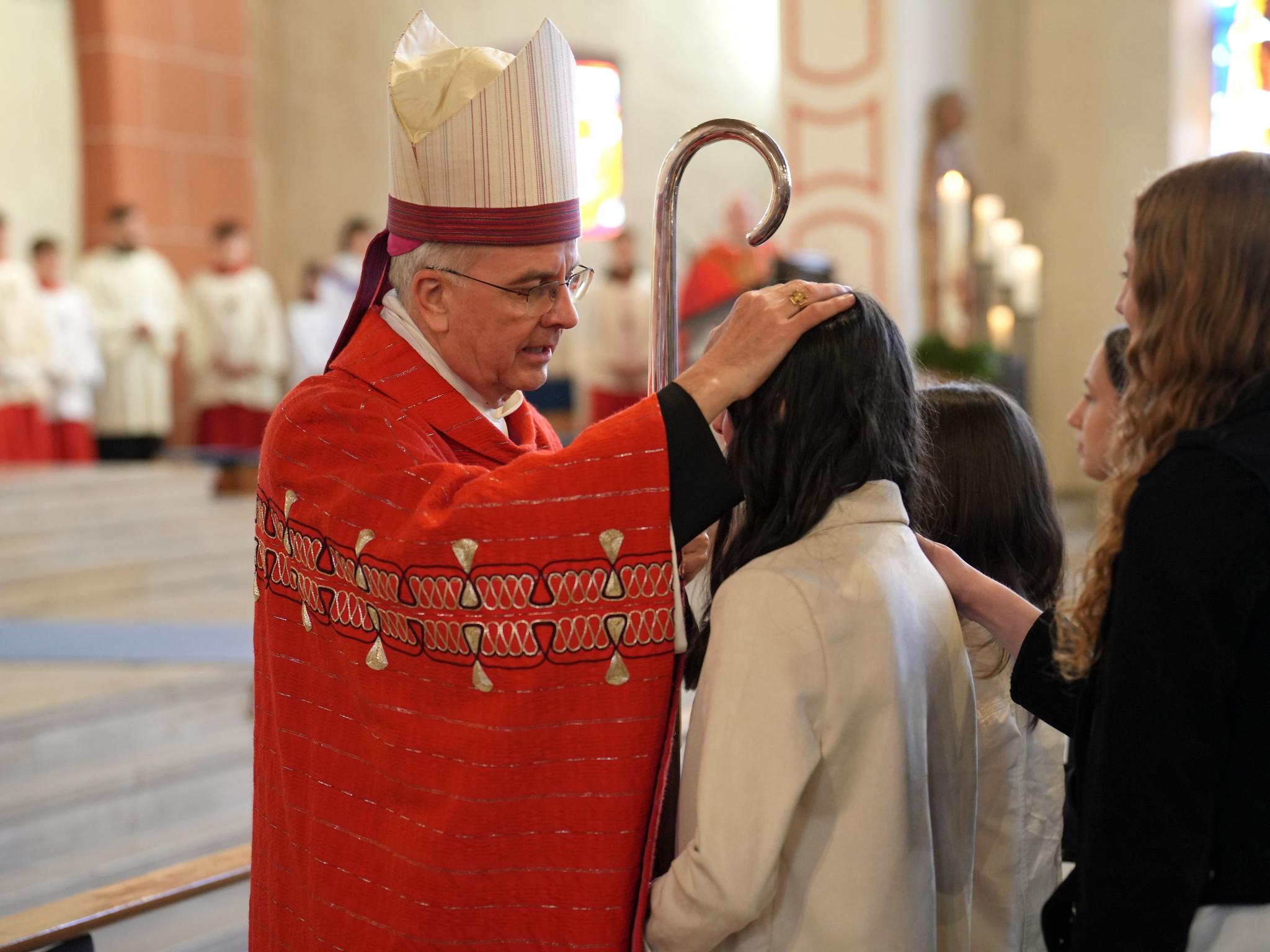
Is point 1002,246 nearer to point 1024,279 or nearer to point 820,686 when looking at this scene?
point 1024,279

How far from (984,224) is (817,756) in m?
9.20

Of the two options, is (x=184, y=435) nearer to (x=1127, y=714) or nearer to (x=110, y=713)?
(x=110, y=713)

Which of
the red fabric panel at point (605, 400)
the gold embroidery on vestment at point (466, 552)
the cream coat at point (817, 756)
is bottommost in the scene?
the red fabric panel at point (605, 400)

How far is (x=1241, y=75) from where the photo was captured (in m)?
10.1

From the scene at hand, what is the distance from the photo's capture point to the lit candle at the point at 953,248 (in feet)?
30.2

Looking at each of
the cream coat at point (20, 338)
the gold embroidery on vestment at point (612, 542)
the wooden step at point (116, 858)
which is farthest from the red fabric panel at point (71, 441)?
the gold embroidery on vestment at point (612, 542)

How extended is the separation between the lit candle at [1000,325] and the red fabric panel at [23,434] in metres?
6.83

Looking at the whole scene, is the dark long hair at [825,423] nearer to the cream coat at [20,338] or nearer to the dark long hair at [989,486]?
the dark long hair at [989,486]

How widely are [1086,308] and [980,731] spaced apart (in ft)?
32.4

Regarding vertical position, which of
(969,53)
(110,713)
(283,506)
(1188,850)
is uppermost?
(969,53)

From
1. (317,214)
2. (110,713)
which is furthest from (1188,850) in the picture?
(317,214)

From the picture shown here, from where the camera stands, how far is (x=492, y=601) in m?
1.58

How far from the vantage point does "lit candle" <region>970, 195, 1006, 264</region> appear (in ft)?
32.7

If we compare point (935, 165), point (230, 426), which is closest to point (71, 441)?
point (230, 426)
